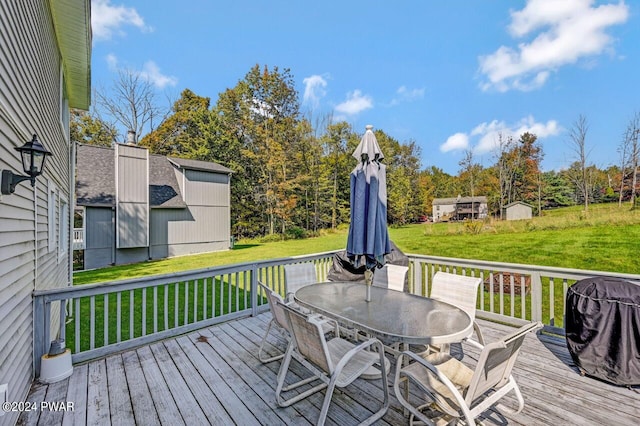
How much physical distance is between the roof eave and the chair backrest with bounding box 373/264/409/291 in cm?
588

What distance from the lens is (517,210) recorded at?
22688mm

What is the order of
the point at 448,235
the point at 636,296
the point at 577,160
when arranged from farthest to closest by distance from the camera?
the point at 577,160 → the point at 448,235 → the point at 636,296

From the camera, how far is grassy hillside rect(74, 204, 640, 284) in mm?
8914

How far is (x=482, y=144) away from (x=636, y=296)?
850 inches

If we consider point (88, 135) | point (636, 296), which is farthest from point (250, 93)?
point (636, 296)

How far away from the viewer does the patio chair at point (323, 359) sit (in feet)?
6.43

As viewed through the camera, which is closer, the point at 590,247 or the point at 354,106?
the point at 590,247

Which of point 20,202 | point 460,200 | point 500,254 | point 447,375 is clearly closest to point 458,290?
point 447,375

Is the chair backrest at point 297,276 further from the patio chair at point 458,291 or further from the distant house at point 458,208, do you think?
the distant house at point 458,208

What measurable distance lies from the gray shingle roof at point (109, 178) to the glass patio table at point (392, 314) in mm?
12233

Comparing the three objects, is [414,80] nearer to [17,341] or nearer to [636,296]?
[636,296]

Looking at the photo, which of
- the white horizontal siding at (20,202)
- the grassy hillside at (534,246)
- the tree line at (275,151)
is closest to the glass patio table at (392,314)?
the white horizontal siding at (20,202)

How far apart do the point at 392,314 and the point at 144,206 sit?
13009 millimetres

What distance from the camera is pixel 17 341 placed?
2.35 metres
